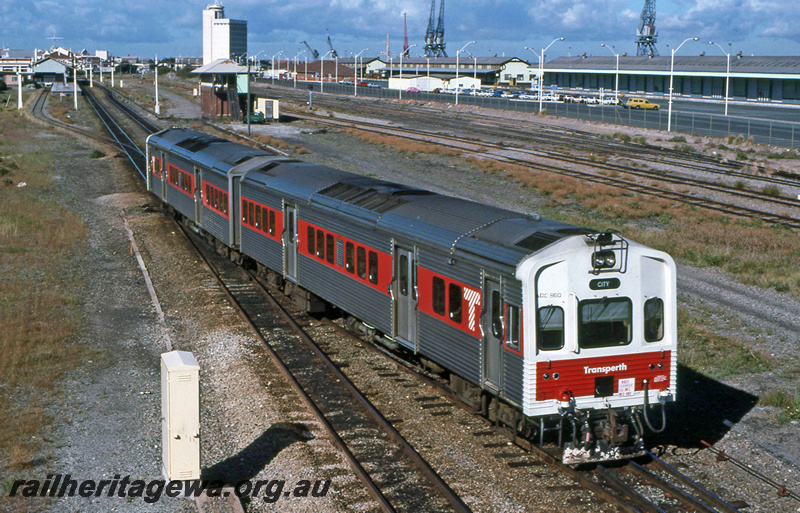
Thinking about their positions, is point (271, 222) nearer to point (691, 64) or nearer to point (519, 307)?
point (519, 307)

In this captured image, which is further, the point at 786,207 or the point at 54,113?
the point at 54,113

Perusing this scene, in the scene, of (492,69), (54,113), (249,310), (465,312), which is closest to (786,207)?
(249,310)

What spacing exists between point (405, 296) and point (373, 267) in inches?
51.8

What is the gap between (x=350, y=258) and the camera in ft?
56.8

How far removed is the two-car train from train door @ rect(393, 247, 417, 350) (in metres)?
0.02

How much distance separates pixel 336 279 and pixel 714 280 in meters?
11.8

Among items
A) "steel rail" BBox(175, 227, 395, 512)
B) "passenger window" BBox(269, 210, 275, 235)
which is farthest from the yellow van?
"passenger window" BBox(269, 210, 275, 235)

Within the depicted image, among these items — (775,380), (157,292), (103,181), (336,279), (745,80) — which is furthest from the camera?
(745,80)

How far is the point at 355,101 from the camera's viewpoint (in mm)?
114500

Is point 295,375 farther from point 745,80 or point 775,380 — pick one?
point 745,80

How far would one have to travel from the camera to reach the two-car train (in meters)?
11.5

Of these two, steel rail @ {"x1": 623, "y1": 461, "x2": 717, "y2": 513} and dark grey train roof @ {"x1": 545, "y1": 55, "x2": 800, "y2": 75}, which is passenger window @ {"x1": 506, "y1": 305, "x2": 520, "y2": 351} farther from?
dark grey train roof @ {"x1": 545, "y1": 55, "x2": 800, "y2": 75}

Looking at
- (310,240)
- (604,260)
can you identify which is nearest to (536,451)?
(604,260)
